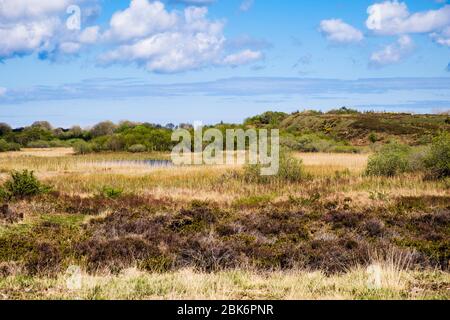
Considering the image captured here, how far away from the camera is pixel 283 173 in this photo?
3681 cm

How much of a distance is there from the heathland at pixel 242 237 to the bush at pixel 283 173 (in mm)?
102

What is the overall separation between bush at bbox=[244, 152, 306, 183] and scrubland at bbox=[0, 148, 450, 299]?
7.04 meters

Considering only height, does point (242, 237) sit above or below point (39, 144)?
below

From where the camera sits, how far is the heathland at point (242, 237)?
8.23 metres

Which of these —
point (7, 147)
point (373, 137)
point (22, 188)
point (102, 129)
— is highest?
point (102, 129)

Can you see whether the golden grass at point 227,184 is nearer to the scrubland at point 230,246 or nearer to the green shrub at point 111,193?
the scrubland at point 230,246

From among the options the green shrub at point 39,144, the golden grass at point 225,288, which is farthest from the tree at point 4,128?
the golden grass at point 225,288

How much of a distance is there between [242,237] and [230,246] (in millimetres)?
1654

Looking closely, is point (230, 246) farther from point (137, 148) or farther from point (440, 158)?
point (137, 148)

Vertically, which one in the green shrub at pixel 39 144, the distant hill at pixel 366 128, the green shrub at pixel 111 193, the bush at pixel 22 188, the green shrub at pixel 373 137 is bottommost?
the green shrub at pixel 111 193

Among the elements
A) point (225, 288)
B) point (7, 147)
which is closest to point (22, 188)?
point (225, 288)

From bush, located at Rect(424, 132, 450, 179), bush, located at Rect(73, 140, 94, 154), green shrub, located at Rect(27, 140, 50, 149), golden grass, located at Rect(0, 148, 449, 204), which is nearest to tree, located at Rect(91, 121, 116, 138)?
green shrub, located at Rect(27, 140, 50, 149)

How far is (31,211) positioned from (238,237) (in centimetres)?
970
